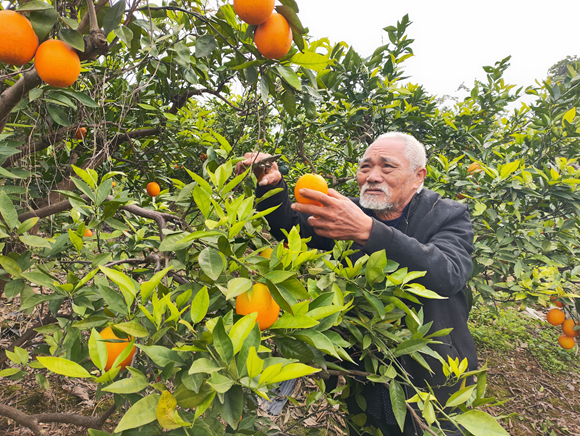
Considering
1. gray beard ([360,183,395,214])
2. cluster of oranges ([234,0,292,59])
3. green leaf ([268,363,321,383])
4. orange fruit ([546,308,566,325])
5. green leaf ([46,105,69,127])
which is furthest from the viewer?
orange fruit ([546,308,566,325])

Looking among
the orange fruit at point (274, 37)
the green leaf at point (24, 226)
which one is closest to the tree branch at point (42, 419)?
the green leaf at point (24, 226)

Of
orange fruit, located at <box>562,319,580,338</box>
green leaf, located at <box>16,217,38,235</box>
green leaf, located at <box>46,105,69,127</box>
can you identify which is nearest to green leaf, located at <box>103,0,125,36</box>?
green leaf, located at <box>46,105,69,127</box>

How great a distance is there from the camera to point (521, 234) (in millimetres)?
2188

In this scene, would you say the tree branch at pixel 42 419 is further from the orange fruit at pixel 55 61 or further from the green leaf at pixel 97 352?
the orange fruit at pixel 55 61

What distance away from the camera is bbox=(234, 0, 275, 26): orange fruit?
0.89 metres

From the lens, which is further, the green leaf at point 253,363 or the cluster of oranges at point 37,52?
the cluster of oranges at point 37,52

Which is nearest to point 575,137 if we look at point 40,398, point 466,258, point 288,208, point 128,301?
point 466,258

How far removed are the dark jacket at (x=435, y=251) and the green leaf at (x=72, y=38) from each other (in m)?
1.19

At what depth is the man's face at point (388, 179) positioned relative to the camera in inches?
78.6

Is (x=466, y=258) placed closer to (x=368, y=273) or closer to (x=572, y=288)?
(x=368, y=273)

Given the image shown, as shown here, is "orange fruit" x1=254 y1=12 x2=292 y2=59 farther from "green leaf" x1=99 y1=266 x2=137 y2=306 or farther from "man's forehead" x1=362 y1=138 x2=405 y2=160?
"man's forehead" x1=362 y1=138 x2=405 y2=160

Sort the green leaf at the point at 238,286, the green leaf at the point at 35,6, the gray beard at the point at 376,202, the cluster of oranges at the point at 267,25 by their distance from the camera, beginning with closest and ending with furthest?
the green leaf at the point at 238,286, the green leaf at the point at 35,6, the cluster of oranges at the point at 267,25, the gray beard at the point at 376,202

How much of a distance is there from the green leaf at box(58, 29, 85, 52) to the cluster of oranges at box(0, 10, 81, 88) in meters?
0.03

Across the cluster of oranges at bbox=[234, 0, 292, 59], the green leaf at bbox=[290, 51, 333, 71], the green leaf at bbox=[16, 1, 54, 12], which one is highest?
the cluster of oranges at bbox=[234, 0, 292, 59]
